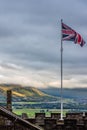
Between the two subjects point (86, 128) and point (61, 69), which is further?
point (61, 69)

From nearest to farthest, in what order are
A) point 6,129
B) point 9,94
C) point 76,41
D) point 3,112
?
point 3,112 → point 6,129 → point 9,94 → point 76,41

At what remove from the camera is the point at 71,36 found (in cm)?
5781

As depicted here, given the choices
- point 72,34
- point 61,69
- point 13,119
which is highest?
point 72,34

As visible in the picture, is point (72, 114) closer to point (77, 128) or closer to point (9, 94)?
point (77, 128)

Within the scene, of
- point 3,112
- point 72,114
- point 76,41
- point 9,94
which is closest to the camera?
point 3,112

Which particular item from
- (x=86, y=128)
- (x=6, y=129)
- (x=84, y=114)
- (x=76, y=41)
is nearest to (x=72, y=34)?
(x=76, y=41)

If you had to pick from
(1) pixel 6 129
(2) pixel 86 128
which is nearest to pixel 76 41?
(2) pixel 86 128

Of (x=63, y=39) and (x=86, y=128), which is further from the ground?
(x=63, y=39)

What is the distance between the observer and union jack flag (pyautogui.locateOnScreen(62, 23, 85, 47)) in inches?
2260

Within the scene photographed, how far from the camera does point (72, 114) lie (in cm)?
5091

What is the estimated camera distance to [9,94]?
4378 cm

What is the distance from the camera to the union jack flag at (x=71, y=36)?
57406 millimetres

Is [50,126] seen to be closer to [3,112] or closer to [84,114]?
[84,114]

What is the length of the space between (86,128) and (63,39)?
15849 millimetres
